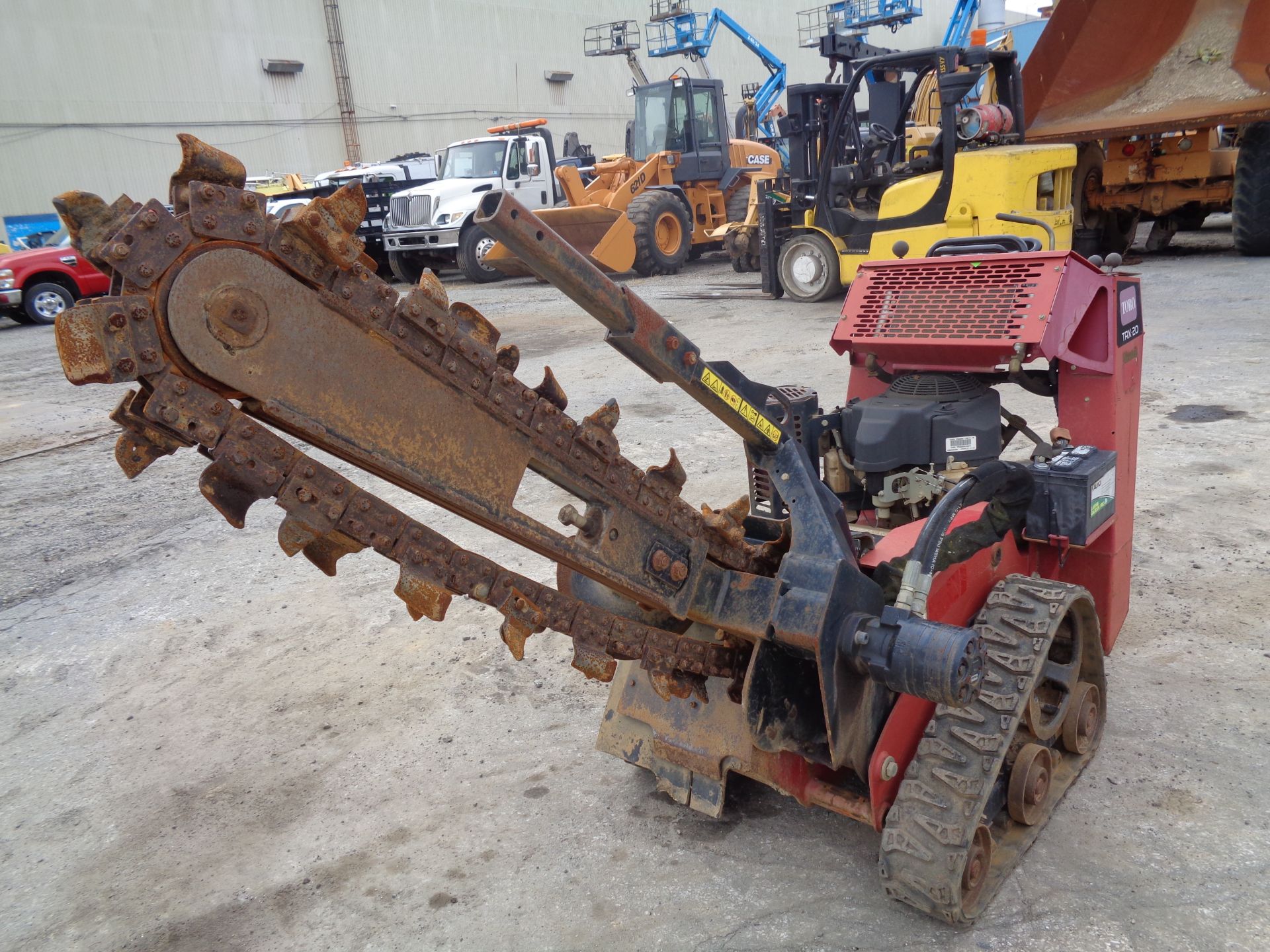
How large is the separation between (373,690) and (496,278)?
14989mm

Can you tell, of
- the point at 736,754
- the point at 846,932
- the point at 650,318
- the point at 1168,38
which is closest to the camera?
the point at 650,318

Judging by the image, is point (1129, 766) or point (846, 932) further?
point (1129, 766)

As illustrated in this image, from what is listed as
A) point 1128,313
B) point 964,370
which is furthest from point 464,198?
point 1128,313

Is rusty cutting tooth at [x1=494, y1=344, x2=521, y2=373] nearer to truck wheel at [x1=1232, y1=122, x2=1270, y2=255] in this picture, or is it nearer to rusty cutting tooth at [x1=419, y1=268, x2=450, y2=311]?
rusty cutting tooth at [x1=419, y1=268, x2=450, y2=311]

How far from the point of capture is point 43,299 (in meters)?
15.6

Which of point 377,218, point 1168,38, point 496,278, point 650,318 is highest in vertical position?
point 1168,38

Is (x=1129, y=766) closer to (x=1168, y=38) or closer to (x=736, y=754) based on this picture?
(x=736, y=754)

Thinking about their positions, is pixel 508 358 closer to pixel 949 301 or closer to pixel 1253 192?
pixel 949 301

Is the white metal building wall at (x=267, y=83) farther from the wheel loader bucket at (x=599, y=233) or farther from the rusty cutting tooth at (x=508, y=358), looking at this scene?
the rusty cutting tooth at (x=508, y=358)

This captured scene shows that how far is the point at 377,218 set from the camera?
18234 millimetres

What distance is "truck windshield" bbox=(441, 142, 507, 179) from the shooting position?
17.5 metres

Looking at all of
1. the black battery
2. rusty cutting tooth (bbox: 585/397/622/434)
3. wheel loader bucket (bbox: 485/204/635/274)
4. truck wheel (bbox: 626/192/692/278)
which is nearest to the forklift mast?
wheel loader bucket (bbox: 485/204/635/274)

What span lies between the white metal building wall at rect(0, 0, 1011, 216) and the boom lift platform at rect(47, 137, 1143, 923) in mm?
28140

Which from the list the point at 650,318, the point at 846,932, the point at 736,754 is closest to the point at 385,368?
the point at 650,318
